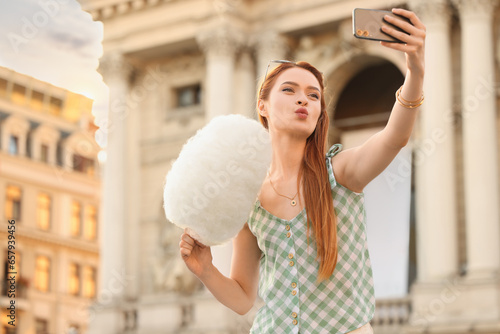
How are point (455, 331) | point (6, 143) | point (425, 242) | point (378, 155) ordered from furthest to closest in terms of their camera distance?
point (6, 143), point (425, 242), point (455, 331), point (378, 155)

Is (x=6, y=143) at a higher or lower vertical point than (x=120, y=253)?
higher

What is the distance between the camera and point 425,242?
80.2ft

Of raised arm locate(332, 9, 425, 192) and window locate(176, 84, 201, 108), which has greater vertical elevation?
window locate(176, 84, 201, 108)

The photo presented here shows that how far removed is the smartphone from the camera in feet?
11.6

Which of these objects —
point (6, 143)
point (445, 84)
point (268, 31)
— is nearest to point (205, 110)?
point (268, 31)

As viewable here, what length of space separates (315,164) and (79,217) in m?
50.6

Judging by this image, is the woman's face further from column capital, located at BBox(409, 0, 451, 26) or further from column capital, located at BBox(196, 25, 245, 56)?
column capital, located at BBox(196, 25, 245, 56)

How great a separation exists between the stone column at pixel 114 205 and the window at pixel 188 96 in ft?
5.00

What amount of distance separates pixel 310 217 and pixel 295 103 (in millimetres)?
463

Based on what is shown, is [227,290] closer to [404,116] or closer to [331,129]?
[404,116]

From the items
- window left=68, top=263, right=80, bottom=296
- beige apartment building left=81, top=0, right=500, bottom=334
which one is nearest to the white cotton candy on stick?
beige apartment building left=81, top=0, right=500, bottom=334

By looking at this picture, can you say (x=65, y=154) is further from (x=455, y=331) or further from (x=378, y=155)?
(x=378, y=155)

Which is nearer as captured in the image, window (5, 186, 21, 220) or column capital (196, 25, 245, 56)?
column capital (196, 25, 245, 56)

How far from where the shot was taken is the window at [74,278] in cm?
5159
